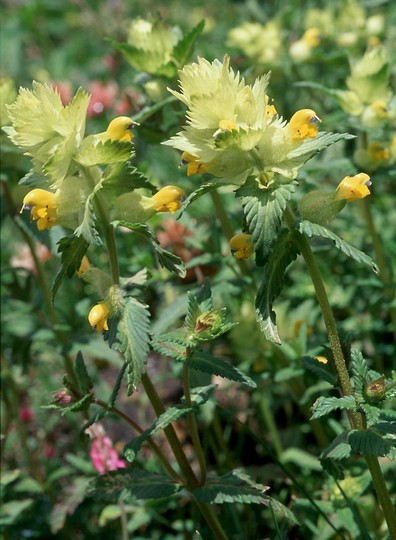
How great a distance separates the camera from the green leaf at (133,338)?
3.97 feet

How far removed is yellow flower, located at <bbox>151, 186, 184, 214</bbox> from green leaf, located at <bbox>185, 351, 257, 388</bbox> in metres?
0.23

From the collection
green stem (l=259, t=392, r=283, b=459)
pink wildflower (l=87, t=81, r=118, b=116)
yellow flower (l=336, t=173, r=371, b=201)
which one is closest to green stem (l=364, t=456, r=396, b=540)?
yellow flower (l=336, t=173, r=371, b=201)

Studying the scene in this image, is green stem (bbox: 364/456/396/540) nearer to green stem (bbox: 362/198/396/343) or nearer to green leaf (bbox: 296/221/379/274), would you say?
green leaf (bbox: 296/221/379/274)

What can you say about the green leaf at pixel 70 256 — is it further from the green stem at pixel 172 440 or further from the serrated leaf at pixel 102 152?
the green stem at pixel 172 440

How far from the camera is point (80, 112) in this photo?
125 cm

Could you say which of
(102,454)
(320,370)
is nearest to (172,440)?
(320,370)

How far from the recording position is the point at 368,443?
1234 millimetres

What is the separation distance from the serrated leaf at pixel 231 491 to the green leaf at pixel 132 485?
2.1 inches

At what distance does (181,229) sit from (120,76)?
1937 millimetres

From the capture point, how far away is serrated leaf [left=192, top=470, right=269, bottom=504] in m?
1.36

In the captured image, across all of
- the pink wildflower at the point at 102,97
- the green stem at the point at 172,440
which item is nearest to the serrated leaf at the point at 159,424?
the green stem at the point at 172,440

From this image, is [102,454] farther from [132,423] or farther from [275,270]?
[275,270]

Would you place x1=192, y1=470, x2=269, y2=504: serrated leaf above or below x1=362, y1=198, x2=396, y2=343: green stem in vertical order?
below

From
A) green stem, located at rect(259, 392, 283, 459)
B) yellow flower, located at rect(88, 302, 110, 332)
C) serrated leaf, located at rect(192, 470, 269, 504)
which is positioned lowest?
green stem, located at rect(259, 392, 283, 459)
